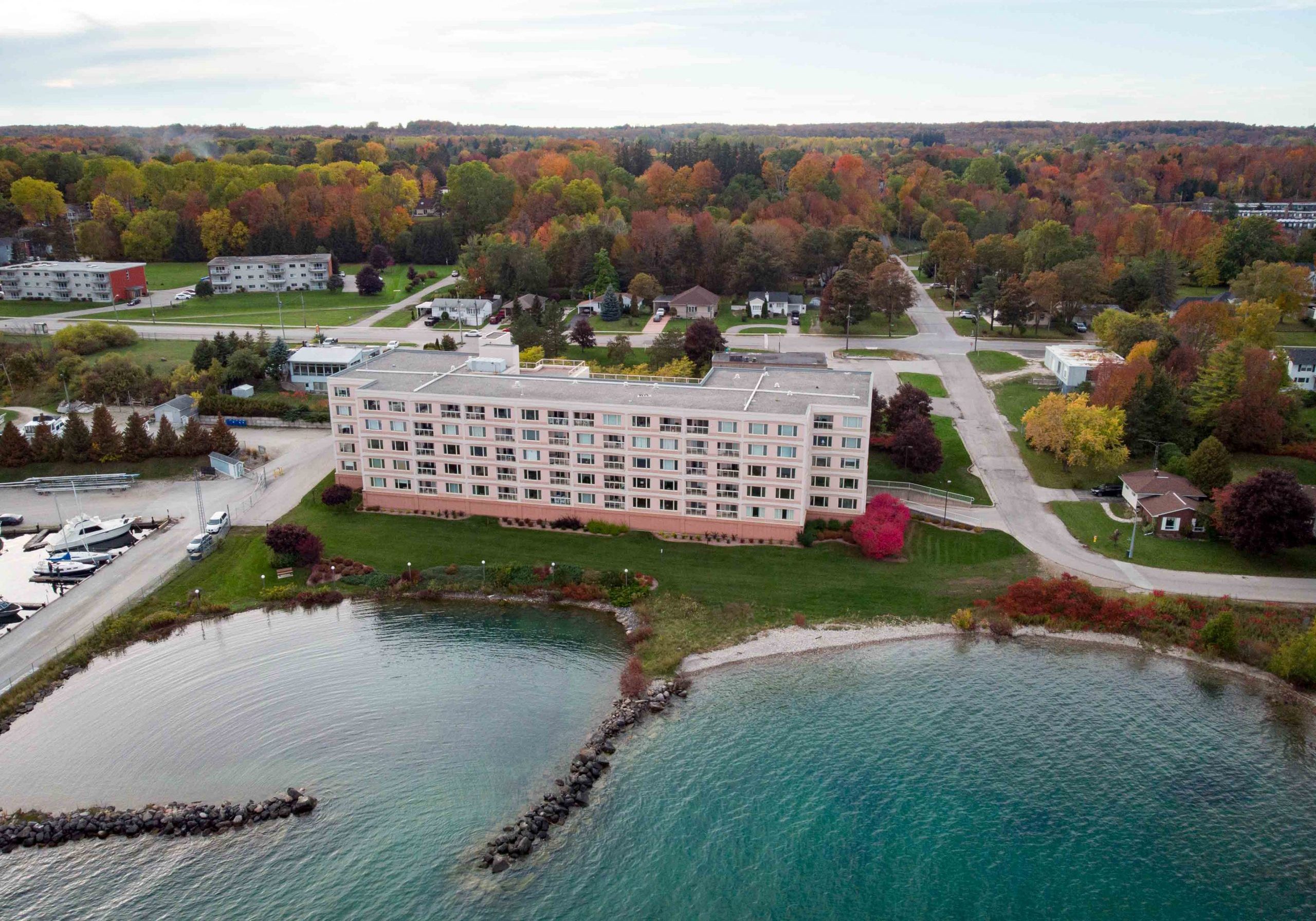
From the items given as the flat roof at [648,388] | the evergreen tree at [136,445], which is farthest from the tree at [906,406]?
the evergreen tree at [136,445]

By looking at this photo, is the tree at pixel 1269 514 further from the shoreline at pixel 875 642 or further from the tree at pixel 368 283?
the tree at pixel 368 283

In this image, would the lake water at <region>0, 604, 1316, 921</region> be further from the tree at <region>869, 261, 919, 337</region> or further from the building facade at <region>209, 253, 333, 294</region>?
the building facade at <region>209, 253, 333, 294</region>

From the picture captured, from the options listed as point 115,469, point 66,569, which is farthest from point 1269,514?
point 115,469

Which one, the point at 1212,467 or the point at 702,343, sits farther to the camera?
the point at 702,343

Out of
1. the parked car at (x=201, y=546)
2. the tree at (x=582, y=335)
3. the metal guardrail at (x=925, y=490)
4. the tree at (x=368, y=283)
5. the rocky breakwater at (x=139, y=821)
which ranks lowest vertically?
the rocky breakwater at (x=139, y=821)

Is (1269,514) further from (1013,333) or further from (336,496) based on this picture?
(1013,333)

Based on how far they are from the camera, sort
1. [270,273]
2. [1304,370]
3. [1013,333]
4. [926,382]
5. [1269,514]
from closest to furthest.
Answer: [1269,514], [1304,370], [926,382], [1013,333], [270,273]
